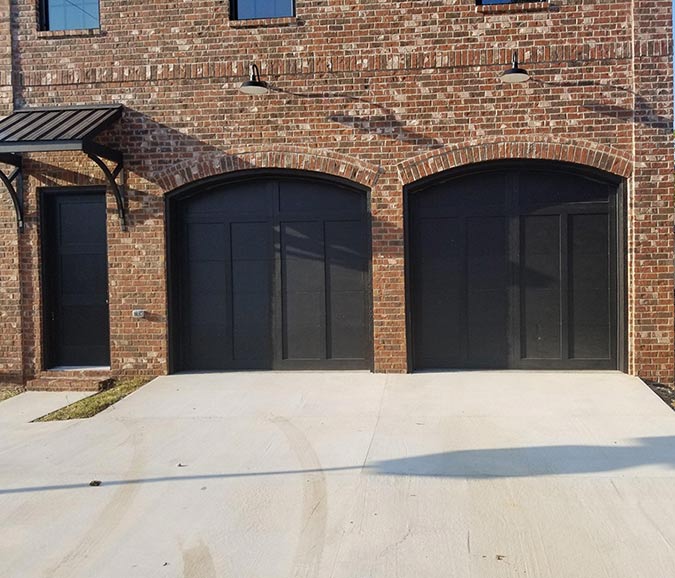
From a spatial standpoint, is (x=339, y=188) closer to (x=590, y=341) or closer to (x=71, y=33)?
(x=590, y=341)

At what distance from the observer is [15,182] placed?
8680mm

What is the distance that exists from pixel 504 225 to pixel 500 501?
462cm

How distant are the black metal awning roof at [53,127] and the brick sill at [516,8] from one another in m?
4.99

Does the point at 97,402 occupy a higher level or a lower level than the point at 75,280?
lower

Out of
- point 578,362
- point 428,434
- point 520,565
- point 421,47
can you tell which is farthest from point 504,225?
point 520,565

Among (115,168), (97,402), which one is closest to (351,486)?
(97,402)

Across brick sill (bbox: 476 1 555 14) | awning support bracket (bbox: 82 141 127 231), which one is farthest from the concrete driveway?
brick sill (bbox: 476 1 555 14)

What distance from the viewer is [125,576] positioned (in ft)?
11.5

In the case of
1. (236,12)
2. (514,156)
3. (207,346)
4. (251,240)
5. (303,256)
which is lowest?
(207,346)

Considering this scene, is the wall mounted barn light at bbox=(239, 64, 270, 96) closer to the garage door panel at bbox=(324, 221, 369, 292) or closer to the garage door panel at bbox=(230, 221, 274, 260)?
the garage door panel at bbox=(230, 221, 274, 260)

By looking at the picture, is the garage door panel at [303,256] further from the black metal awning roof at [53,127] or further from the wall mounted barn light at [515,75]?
the wall mounted barn light at [515,75]

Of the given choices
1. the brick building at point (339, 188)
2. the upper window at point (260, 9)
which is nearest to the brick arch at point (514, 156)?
the brick building at point (339, 188)

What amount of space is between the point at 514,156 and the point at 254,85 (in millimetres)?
3399

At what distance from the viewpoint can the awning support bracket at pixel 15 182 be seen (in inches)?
329
